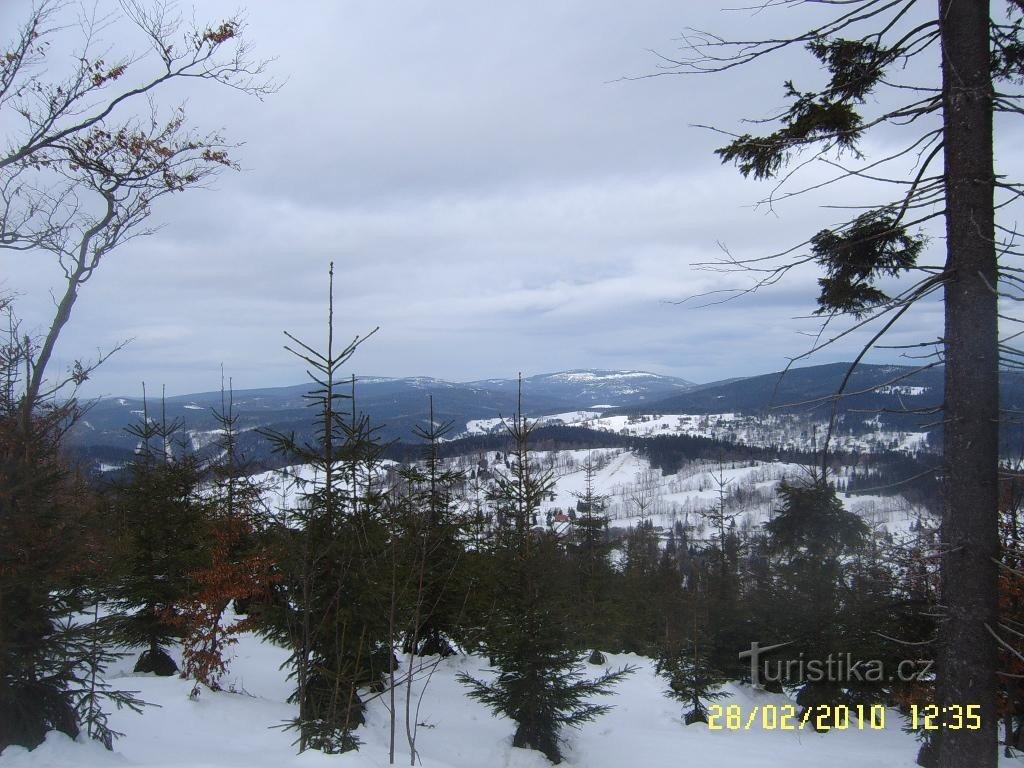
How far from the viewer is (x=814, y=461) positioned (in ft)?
15.0

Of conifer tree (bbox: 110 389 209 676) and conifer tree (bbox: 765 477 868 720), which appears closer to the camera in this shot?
conifer tree (bbox: 110 389 209 676)

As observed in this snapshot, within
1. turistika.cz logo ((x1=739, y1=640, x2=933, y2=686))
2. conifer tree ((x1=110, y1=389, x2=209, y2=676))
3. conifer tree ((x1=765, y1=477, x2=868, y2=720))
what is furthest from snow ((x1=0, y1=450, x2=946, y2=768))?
conifer tree ((x1=765, y1=477, x2=868, y2=720))

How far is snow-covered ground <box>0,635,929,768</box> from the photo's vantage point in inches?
295

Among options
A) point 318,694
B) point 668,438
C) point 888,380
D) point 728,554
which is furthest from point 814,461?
point 668,438

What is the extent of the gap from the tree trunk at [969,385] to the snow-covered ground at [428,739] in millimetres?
6381

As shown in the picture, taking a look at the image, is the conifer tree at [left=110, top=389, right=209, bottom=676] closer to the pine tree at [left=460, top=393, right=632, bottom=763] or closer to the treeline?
the treeline

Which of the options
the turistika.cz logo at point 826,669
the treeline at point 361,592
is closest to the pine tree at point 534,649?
the treeline at point 361,592

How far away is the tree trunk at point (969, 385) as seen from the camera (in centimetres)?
392

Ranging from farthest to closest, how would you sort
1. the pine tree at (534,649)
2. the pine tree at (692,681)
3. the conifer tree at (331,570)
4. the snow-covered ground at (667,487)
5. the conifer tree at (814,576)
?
the snow-covered ground at (667,487) < the pine tree at (692,681) < the conifer tree at (814,576) < the pine tree at (534,649) < the conifer tree at (331,570)

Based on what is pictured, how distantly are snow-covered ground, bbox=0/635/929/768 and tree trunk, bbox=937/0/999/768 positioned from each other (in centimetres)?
638

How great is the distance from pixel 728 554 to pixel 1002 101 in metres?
31.4

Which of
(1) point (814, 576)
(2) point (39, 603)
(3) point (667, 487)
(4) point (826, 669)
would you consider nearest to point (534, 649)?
(2) point (39, 603)

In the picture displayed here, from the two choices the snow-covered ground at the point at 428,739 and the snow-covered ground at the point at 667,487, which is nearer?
the snow-covered ground at the point at 428,739

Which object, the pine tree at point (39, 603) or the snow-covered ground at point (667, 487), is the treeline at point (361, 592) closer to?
the pine tree at point (39, 603)
